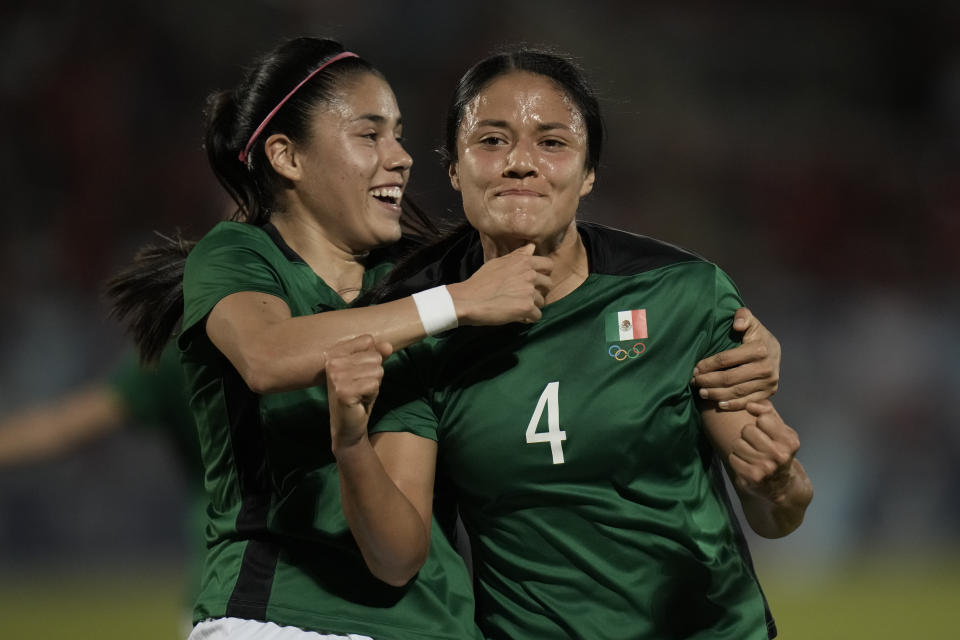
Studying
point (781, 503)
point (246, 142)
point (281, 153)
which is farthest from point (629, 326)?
point (246, 142)

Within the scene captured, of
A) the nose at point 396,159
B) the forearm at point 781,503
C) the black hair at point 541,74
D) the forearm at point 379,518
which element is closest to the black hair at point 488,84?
the black hair at point 541,74

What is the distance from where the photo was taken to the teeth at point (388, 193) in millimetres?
3277

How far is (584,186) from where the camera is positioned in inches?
113

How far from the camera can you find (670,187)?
32.8 ft

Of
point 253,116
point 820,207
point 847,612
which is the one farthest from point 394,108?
point 820,207

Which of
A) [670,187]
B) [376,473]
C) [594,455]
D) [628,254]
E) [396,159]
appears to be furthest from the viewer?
[670,187]

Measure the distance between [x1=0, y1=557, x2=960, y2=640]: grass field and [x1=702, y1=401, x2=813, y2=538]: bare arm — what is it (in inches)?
163

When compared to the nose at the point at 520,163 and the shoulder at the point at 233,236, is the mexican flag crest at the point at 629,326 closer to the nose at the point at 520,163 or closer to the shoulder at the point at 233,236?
the nose at the point at 520,163

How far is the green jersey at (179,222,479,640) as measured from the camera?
2.63m

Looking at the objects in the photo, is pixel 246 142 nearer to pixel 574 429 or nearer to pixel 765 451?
pixel 574 429

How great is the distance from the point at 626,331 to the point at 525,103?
1.98ft

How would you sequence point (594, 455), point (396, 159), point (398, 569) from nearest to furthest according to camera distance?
point (398, 569), point (594, 455), point (396, 159)

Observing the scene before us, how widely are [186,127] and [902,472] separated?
6.48m

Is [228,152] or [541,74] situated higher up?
[541,74]
